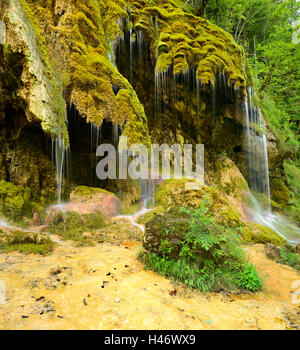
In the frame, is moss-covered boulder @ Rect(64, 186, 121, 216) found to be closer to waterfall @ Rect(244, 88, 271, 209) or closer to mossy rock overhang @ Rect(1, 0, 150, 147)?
mossy rock overhang @ Rect(1, 0, 150, 147)

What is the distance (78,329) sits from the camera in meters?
1.81

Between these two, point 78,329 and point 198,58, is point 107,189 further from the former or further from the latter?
point 198,58

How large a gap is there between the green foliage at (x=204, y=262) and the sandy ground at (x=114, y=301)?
15cm

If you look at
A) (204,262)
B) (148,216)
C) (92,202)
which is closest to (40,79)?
(92,202)

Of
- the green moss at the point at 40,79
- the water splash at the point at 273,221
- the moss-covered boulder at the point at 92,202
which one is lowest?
the water splash at the point at 273,221

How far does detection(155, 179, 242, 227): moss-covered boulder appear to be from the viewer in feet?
22.1

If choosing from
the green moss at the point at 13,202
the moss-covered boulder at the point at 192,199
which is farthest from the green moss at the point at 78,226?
the moss-covered boulder at the point at 192,199

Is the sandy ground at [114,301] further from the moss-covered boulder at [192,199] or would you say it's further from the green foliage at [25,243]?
the moss-covered boulder at [192,199]

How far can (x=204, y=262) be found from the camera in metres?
3.10

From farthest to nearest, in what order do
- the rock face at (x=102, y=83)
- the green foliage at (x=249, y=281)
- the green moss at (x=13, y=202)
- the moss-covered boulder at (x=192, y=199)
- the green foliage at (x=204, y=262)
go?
1. the moss-covered boulder at (x=192, y=199)
2. the rock face at (x=102, y=83)
3. the green moss at (x=13, y=202)
4. the green foliage at (x=249, y=281)
5. the green foliage at (x=204, y=262)

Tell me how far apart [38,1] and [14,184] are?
548cm

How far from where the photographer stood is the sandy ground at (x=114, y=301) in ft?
6.44

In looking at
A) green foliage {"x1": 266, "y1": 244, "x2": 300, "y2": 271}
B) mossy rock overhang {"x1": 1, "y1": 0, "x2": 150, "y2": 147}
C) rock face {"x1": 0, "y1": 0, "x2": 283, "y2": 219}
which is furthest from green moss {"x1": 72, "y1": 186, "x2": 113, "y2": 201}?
green foliage {"x1": 266, "y1": 244, "x2": 300, "y2": 271}
